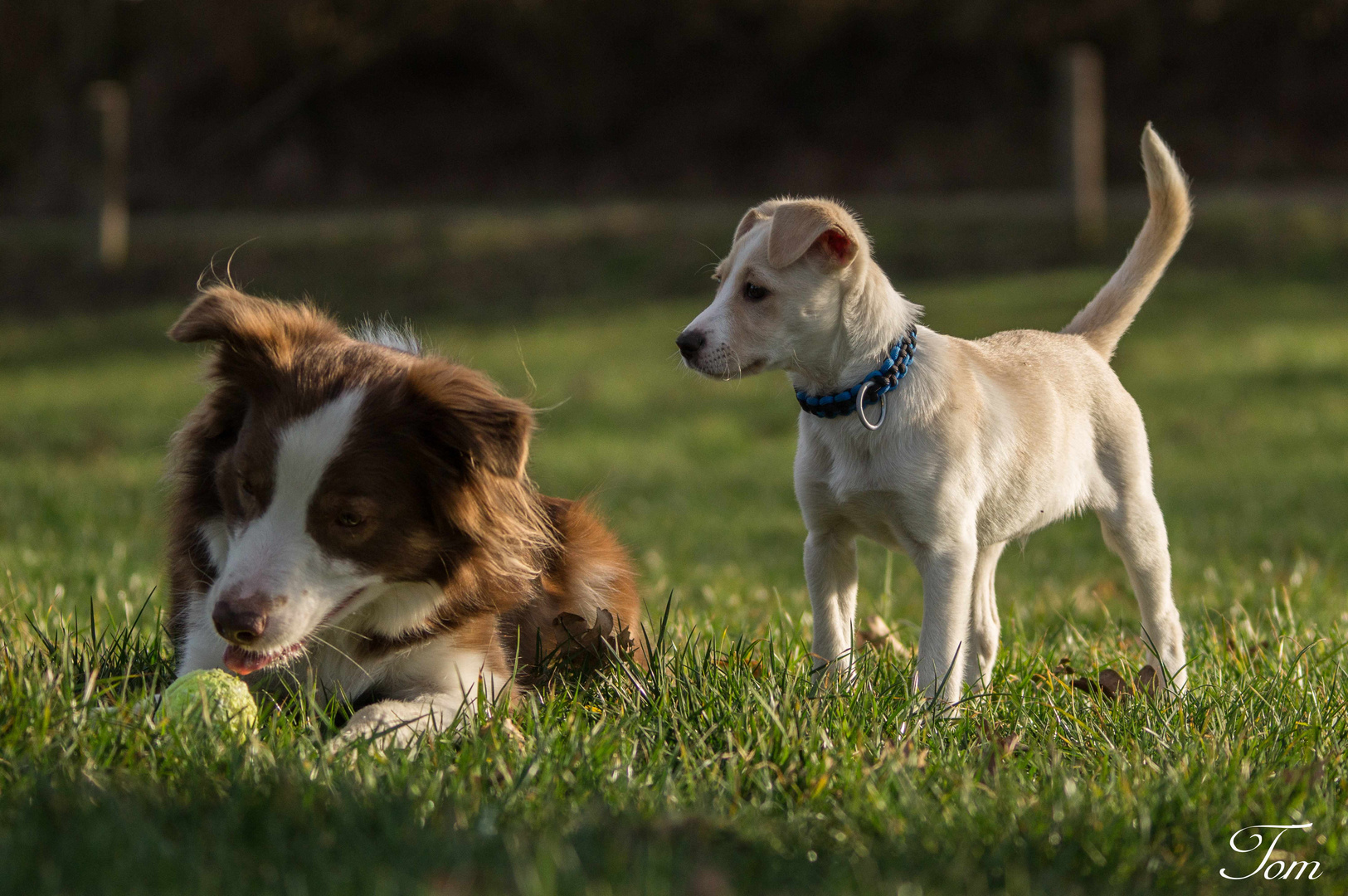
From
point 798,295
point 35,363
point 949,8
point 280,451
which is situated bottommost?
point 35,363

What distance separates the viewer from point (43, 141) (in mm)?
23953

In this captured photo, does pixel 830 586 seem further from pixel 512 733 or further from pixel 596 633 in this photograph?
pixel 512 733

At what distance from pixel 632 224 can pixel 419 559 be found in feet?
51.9

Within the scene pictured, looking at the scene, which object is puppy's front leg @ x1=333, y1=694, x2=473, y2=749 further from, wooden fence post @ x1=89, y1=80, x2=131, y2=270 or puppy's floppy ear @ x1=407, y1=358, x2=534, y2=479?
wooden fence post @ x1=89, y1=80, x2=131, y2=270

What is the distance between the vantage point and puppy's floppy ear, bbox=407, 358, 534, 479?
2.95m

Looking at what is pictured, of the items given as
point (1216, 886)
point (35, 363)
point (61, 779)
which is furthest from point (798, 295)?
point (35, 363)

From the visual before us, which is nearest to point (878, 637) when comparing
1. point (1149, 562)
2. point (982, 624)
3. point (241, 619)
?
point (982, 624)

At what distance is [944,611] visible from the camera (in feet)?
10.7

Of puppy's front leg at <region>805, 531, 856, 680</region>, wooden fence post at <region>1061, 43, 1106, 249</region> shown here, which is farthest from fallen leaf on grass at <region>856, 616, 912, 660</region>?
wooden fence post at <region>1061, 43, 1106, 249</region>

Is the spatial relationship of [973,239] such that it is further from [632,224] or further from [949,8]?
[949,8]

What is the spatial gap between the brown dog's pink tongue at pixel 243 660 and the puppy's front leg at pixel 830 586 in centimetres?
142

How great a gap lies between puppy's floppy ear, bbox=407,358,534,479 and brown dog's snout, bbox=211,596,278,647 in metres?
0.54

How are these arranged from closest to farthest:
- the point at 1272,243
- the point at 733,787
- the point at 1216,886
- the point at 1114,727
A: 1. the point at 1216,886
2. the point at 733,787
3. the point at 1114,727
4. the point at 1272,243

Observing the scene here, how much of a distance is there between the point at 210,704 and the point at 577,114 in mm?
23703
